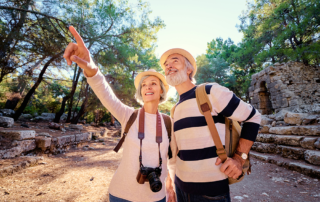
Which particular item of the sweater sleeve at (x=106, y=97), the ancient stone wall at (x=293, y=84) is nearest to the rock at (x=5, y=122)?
the sweater sleeve at (x=106, y=97)

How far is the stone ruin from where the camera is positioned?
4297 millimetres

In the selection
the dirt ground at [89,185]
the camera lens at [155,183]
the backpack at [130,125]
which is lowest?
the dirt ground at [89,185]

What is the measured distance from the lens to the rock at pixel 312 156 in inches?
147

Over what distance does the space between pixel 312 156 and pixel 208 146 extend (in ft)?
15.2

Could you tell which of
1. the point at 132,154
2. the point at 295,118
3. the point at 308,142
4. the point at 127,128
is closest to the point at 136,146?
the point at 132,154

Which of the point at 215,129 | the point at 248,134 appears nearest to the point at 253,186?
the point at 248,134

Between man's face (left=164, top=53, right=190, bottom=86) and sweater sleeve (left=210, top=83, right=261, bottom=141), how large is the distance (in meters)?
0.44

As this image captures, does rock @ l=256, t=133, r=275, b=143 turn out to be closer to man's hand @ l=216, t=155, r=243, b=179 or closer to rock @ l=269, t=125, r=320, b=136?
rock @ l=269, t=125, r=320, b=136

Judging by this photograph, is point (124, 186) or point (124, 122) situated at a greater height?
point (124, 122)

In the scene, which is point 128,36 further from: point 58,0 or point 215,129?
point 215,129

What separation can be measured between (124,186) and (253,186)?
142 inches

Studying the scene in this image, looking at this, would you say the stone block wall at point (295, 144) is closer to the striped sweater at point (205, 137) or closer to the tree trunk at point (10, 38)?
the striped sweater at point (205, 137)

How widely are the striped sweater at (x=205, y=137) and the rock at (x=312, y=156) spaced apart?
13.8ft

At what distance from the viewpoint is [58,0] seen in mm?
6457
